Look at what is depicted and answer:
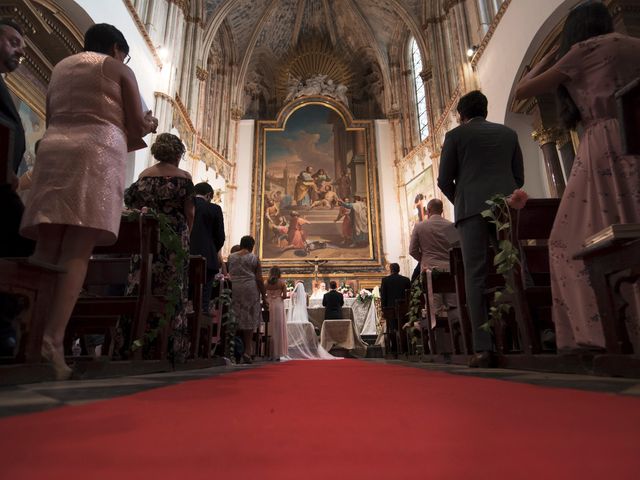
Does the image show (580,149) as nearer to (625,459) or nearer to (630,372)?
(630,372)

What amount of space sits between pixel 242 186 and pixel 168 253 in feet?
37.2

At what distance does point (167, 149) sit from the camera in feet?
9.81

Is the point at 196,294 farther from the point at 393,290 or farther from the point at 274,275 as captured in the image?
the point at 393,290

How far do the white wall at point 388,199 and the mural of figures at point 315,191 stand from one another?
1.53 ft

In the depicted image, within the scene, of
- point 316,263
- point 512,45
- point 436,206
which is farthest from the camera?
point 316,263

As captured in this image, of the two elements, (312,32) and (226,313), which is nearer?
(226,313)

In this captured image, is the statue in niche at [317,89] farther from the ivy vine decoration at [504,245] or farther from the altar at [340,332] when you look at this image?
the ivy vine decoration at [504,245]

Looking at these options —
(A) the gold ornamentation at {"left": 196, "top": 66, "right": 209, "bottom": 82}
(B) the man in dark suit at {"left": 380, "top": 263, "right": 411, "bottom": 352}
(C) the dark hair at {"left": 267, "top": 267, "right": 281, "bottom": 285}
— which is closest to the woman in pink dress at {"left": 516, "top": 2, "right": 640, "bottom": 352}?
(B) the man in dark suit at {"left": 380, "top": 263, "right": 411, "bottom": 352}

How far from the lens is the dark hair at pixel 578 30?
1.89 metres

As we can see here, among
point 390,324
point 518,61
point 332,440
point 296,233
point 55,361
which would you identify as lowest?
point 332,440

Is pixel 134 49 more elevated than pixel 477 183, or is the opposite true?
pixel 134 49

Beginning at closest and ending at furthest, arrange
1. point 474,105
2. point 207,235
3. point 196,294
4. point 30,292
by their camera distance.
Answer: point 30,292 → point 474,105 → point 196,294 → point 207,235

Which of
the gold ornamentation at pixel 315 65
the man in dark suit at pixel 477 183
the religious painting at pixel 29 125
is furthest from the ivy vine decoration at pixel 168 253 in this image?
the gold ornamentation at pixel 315 65

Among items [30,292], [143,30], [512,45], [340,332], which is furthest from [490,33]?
[30,292]
